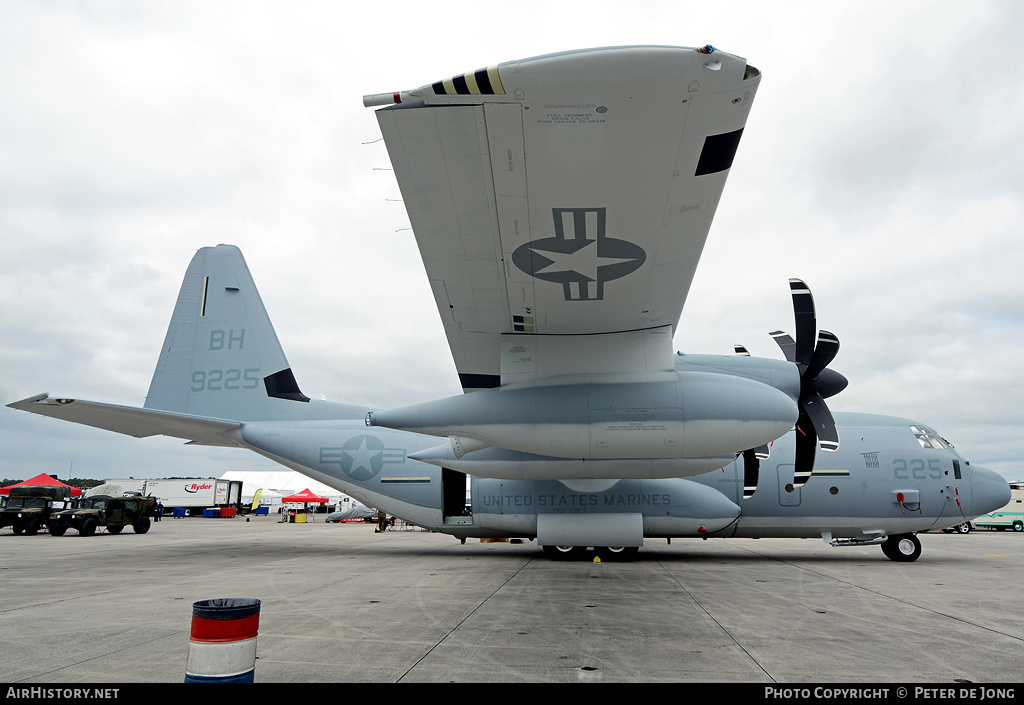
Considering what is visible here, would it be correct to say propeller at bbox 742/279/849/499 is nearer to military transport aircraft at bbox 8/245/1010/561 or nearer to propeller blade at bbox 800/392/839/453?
propeller blade at bbox 800/392/839/453

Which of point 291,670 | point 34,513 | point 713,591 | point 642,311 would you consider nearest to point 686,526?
point 713,591

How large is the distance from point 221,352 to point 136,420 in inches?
135

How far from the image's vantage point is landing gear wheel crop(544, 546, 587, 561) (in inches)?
586

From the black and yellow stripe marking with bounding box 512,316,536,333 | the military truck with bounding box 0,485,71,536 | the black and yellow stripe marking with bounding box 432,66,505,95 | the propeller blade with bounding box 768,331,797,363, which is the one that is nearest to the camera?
the black and yellow stripe marking with bounding box 432,66,505,95

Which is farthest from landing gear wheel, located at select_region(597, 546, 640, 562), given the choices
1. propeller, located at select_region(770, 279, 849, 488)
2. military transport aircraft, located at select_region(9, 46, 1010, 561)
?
propeller, located at select_region(770, 279, 849, 488)

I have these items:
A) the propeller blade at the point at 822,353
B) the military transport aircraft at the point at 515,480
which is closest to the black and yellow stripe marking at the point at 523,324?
the propeller blade at the point at 822,353

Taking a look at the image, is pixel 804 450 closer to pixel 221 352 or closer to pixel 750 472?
pixel 750 472

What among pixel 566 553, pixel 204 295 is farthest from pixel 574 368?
pixel 204 295

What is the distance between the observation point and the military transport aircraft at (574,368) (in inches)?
171

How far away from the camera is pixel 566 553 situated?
15000 mm

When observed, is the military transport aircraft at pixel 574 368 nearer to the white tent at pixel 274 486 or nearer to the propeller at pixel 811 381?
the propeller at pixel 811 381

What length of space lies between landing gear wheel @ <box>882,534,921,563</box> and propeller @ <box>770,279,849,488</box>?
8.05m

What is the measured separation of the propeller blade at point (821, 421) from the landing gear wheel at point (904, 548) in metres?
8.52

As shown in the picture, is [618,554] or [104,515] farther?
[104,515]
